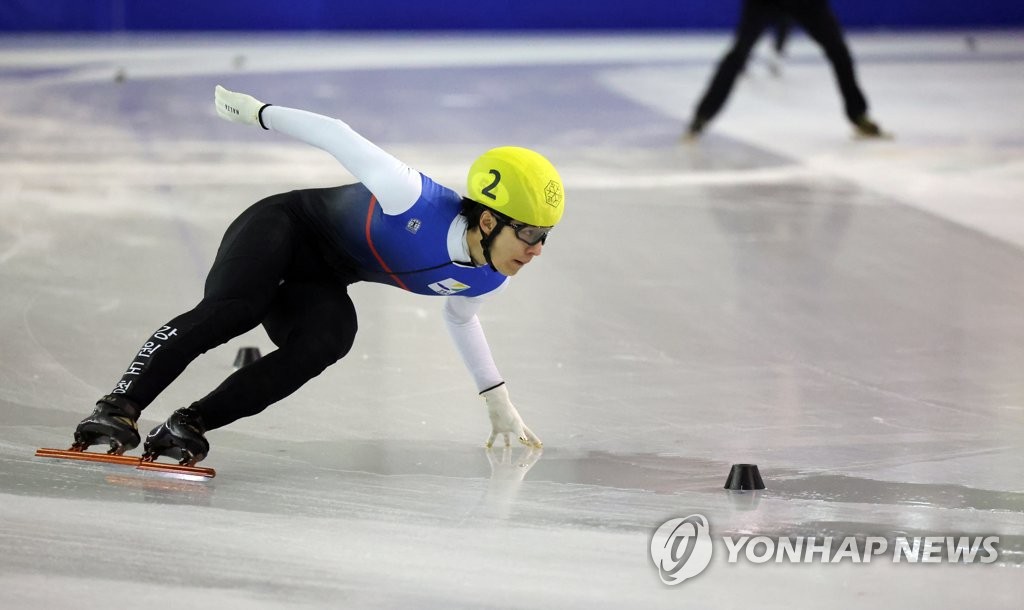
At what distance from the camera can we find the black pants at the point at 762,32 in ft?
34.9

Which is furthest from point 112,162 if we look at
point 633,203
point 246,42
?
point 246,42

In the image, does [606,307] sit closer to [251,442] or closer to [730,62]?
[251,442]

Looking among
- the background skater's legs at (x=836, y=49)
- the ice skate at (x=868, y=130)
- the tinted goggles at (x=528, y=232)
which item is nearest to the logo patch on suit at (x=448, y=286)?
the tinted goggles at (x=528, y=232)

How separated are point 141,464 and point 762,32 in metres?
7.77

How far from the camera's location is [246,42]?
1769 centimetres

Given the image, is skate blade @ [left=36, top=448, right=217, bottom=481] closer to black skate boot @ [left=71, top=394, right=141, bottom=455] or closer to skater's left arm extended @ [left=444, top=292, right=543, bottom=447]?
black skate boot @ [left=71, top=394, right=141, bottom=455]

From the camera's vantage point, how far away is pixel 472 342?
4324 mm

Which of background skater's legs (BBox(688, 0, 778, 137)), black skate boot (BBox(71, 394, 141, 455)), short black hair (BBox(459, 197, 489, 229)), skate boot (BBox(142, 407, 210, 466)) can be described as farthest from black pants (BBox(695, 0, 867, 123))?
black skate boot (BBox(71, 394, 141, 455))

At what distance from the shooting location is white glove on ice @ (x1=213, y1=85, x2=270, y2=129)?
418 centimetres

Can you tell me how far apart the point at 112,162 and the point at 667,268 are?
162 inches

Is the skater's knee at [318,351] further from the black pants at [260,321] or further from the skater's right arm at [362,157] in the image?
the skater's right arm at [362,157]

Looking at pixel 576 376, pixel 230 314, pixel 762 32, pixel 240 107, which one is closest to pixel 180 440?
pixel 230 314

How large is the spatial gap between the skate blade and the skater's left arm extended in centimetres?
80

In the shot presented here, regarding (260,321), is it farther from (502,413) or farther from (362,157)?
(502,413)
